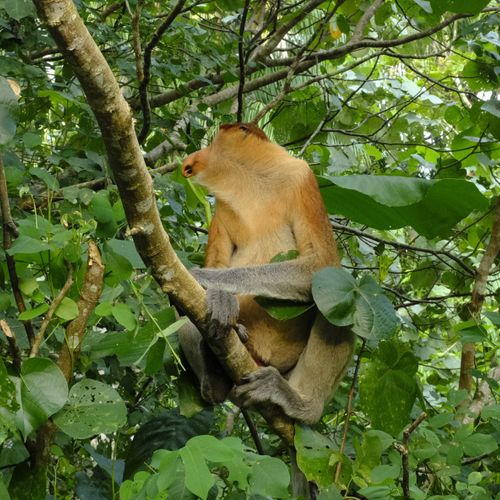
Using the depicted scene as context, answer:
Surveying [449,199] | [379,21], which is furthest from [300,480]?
[379,21]

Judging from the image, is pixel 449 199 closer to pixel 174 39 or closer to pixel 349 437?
pixel 349 437

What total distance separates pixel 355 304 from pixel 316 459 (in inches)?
24.9

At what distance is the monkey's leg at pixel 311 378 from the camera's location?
139 inches

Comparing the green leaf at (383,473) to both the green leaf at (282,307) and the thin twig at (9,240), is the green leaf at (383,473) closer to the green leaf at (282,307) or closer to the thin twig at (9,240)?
the green leaf at (282,307)

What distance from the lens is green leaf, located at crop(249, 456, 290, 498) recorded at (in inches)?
90.2

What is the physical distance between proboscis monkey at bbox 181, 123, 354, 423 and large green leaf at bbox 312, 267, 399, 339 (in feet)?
1.46

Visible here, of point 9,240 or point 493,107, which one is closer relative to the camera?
point 9,240

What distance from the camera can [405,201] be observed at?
3.11 meters

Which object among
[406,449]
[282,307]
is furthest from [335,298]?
[406,449]

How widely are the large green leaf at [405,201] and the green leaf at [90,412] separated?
53.9 inches

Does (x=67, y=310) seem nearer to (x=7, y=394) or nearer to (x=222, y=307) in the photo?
(x=7, y=394)

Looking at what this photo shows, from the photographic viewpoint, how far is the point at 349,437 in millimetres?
4074

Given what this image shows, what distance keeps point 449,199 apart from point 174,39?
7.47 feet

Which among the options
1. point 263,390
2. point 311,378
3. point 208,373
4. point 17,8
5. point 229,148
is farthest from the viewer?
point 229,148
